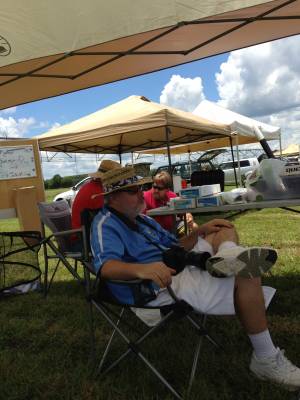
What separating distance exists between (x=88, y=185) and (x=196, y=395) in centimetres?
248

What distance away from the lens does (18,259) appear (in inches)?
130

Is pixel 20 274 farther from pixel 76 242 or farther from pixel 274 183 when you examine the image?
pixel 274 183

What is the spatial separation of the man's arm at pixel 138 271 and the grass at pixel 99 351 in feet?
2.17

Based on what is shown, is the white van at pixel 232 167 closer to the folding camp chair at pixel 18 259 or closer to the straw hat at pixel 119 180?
the folding camp chair at pixel 18 259

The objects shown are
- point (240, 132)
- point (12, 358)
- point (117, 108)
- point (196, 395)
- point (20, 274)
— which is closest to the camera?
point (196, 395)

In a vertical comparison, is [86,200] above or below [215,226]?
above

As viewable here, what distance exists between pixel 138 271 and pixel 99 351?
3.78 ft

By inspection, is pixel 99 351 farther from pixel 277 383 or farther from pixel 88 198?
pixel 88 198

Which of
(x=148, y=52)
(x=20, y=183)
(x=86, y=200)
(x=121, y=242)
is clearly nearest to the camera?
(x=121, y=242)

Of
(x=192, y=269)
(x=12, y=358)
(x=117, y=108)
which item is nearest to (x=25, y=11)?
(x=192, y=269)

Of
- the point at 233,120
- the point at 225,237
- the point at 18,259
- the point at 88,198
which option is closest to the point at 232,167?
the point at 233,120

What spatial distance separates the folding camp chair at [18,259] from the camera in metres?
3.26

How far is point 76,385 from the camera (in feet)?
7.72

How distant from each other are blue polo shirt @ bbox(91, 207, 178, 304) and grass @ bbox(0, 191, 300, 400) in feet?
1.88
